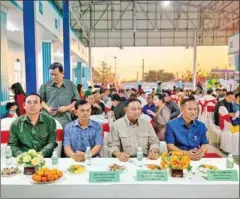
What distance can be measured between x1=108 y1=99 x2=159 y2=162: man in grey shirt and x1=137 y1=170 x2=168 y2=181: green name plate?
77cm

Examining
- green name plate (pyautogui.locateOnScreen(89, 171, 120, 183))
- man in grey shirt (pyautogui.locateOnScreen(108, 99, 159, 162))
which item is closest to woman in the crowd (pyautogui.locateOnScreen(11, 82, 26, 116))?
man in grey shirt (pyautogui.locateOnScreen(108, 99, 159, 162))

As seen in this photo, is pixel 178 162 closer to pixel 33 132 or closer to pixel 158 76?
pixel 33 132

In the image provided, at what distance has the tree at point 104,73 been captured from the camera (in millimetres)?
14146

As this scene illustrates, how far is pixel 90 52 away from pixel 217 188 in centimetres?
1462

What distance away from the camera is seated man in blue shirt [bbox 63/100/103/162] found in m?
2.33

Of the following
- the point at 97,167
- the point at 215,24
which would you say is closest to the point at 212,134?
the point at 97,167

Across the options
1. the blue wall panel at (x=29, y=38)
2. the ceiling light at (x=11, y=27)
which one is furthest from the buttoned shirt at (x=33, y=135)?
the ceiling light at (x=11, y=27)

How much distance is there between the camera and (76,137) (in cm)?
234

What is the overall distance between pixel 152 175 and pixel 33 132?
112 cm

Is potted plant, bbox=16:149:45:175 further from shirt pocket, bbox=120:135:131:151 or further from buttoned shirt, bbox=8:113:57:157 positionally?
shirt pocket, bbox=120:135:131:151

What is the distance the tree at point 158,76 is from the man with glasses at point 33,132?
10.8 m

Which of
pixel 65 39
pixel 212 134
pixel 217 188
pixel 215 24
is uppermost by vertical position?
pixel 215 24

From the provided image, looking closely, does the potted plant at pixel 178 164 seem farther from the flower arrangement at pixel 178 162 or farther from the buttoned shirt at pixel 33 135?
the buttoned shirt at pixel 33 135

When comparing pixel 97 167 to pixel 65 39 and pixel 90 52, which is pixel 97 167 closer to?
pixel 65 39
